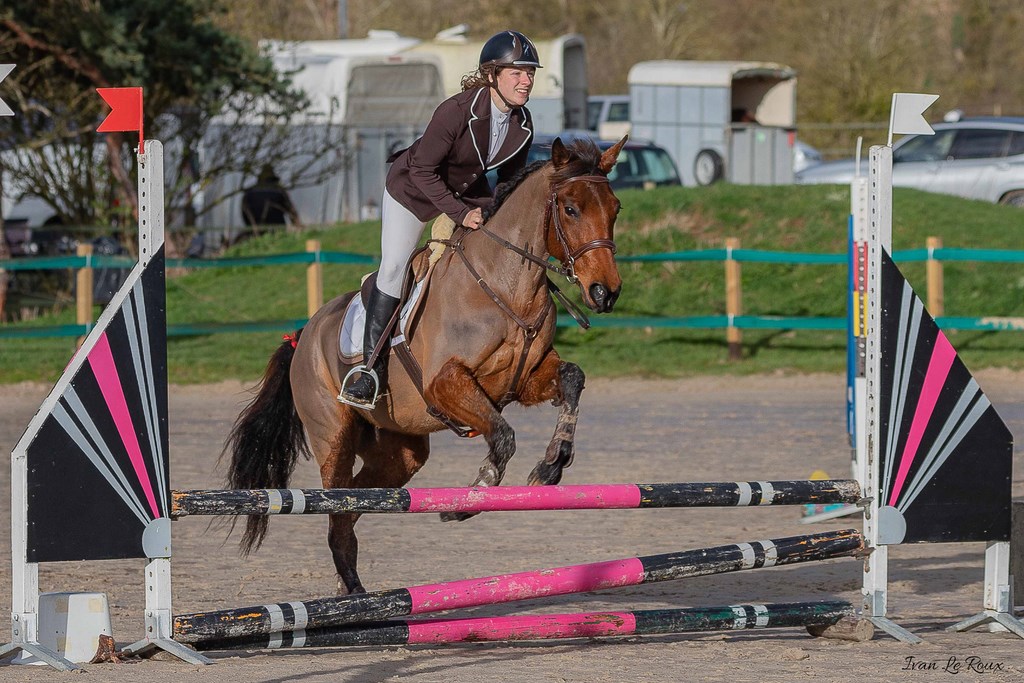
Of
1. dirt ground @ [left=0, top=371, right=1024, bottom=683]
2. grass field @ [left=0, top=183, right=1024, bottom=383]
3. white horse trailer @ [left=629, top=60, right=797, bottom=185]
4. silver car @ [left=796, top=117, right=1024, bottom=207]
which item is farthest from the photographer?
white horse trailer @ [left=629, top=60, right=797, bottom=185]

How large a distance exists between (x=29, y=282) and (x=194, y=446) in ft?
27.9

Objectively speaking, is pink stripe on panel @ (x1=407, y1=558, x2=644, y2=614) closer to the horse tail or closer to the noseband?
the noseband

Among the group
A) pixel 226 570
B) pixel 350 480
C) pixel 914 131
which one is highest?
pixel 914 131

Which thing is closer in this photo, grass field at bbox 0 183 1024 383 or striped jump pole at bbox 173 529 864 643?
striped jump pole at bbox 173 529 864 643

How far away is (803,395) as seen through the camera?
466 inches

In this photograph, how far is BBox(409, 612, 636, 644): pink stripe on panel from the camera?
4.32 metres

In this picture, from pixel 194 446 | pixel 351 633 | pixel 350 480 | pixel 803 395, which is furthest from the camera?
pixel 803 395

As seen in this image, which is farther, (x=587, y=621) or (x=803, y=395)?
(x=803, y=395)

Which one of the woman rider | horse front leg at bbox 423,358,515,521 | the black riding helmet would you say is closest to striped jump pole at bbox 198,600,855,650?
horse front leg at bbox 423,358,515,521

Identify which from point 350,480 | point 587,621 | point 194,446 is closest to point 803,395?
point 194,446

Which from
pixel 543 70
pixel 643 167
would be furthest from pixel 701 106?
pixel 643 167

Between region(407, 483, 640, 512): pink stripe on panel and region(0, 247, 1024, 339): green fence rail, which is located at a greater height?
region(0, 247, 1024, 339): green fence rail

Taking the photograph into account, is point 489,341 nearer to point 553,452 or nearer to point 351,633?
point 553,452

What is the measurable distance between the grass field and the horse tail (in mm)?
6700
